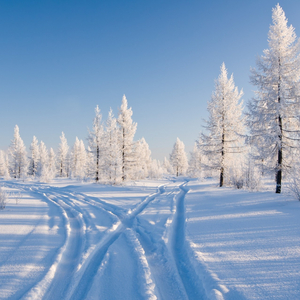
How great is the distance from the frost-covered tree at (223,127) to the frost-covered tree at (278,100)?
19.6ft

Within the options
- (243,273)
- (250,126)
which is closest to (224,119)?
(250,126)

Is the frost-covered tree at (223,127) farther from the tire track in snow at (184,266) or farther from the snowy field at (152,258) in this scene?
the tire track in snow at (184,266)

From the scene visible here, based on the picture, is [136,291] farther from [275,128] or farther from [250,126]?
[250,126]

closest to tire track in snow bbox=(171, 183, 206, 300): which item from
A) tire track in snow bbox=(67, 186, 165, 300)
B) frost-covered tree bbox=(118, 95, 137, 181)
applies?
tire track in snow bbox=(67, 186, 165, 300)

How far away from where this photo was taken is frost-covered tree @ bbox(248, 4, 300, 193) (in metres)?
11.7

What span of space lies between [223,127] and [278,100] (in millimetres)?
7229

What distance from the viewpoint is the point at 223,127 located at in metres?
19.2

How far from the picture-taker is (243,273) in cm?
312

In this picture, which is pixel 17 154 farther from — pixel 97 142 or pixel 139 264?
pixel 139 264

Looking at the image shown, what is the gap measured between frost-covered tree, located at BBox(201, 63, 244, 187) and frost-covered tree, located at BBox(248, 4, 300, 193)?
19.6 feet

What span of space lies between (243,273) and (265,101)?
40.5 ft

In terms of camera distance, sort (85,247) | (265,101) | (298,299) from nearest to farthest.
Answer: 1. (298,299)
2. (85,247)
3. (265,101)

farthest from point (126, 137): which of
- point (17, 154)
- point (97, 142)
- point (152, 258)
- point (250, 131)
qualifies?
point (17, 154)

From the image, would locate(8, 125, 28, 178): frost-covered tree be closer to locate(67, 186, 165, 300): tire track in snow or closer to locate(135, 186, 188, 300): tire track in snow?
locate(67, 186, 165, 300): tire track in snow
